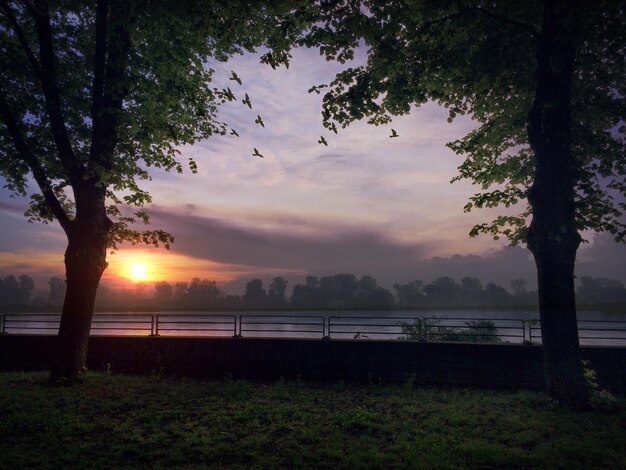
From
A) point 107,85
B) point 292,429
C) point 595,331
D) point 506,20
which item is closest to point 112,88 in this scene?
point 107,85

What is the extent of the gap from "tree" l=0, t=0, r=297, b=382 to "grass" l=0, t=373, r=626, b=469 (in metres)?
3.14

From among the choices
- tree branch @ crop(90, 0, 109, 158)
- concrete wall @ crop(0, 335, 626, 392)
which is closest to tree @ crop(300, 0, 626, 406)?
concrete wall @ crop(0, 335, 626, 392)

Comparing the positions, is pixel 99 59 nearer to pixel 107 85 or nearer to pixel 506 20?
pixel 107 85

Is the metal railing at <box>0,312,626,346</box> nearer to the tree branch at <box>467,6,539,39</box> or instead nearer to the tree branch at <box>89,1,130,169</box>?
the tree branch at <box>89,1,130,169</box>

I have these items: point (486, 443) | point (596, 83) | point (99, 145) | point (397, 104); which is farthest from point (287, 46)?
point (486, 443)

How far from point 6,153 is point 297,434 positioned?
10.9 meters

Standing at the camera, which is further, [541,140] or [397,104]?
[397,104]

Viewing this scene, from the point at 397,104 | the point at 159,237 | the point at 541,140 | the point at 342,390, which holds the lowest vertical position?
the point at 342,390

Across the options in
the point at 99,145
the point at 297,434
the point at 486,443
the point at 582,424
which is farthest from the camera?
the point at 99,145

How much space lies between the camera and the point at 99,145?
37.6 feet

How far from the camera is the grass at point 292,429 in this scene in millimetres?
6281

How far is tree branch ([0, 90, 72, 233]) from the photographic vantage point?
10.7 m

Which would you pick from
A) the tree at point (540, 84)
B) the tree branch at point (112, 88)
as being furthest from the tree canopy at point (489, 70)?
the tree branch at point (112, 88)

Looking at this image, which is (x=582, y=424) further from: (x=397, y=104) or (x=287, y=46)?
(x=287, y=46)
